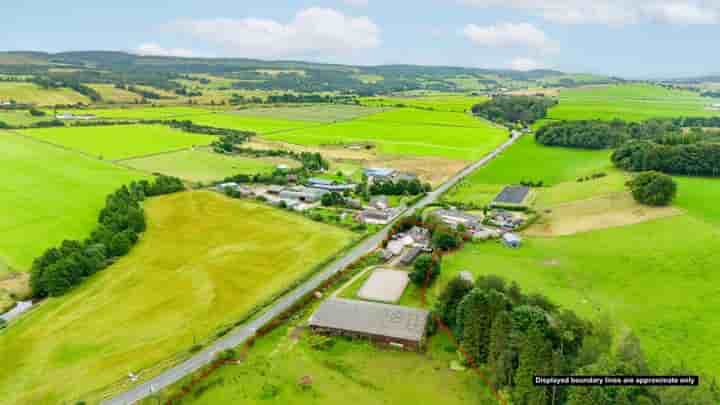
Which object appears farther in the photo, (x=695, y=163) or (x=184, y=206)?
(x=695, y=163)

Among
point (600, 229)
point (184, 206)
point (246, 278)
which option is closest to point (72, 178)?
point (184, 206)

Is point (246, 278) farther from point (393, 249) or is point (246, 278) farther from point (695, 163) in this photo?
point (695, 163)

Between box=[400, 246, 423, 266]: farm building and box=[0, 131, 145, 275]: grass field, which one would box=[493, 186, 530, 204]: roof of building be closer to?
box=[400, 246, 423, 266]: farm building

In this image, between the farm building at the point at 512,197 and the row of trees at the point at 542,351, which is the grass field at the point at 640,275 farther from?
the farm building at the point at 512,197

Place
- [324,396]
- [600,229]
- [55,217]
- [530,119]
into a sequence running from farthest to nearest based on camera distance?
[530,119] < [55,217] < [600,229] < [324,396]

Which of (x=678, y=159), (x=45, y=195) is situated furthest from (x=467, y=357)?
(x=45, y=195)

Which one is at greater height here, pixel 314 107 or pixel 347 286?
pixel 314 107

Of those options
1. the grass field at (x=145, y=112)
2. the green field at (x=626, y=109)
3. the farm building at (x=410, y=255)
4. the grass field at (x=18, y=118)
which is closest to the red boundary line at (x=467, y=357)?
the farm building at (x=410, y=255)
